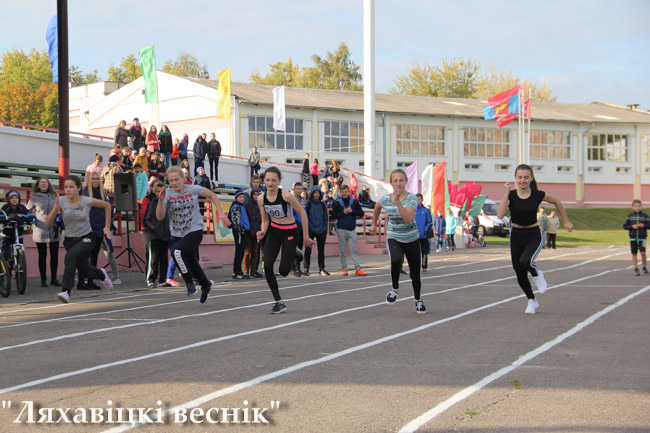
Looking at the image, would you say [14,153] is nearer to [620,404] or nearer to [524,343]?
[524,343]

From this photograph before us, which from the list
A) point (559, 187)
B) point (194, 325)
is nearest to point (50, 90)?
point (559, 187)

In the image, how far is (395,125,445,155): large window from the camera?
65125 millimetres

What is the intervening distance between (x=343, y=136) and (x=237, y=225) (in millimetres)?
43939

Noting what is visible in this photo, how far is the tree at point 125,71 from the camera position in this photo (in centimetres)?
9581

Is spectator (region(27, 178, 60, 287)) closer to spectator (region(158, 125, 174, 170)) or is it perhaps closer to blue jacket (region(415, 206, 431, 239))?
blue jacket (region(415, 206, 431, 239))

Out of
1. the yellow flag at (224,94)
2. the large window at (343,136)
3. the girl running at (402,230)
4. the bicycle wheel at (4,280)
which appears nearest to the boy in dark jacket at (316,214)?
the bicycle wheel at (4,280)

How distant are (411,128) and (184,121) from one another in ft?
59.4

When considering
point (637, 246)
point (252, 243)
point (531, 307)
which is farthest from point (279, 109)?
point (531, 307)

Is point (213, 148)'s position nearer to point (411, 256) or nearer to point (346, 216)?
point (346, 216)

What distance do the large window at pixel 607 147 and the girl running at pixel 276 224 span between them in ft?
222

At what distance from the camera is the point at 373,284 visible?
16.5 meters

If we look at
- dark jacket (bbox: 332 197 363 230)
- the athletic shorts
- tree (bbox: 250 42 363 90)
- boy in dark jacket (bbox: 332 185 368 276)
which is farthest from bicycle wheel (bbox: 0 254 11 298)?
tree (bbox: 250 42 363 90)

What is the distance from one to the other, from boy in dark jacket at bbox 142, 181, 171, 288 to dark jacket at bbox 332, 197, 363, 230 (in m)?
4.22

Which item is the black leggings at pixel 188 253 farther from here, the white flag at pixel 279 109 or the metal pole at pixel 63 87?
the white flag at pixel 279 109
